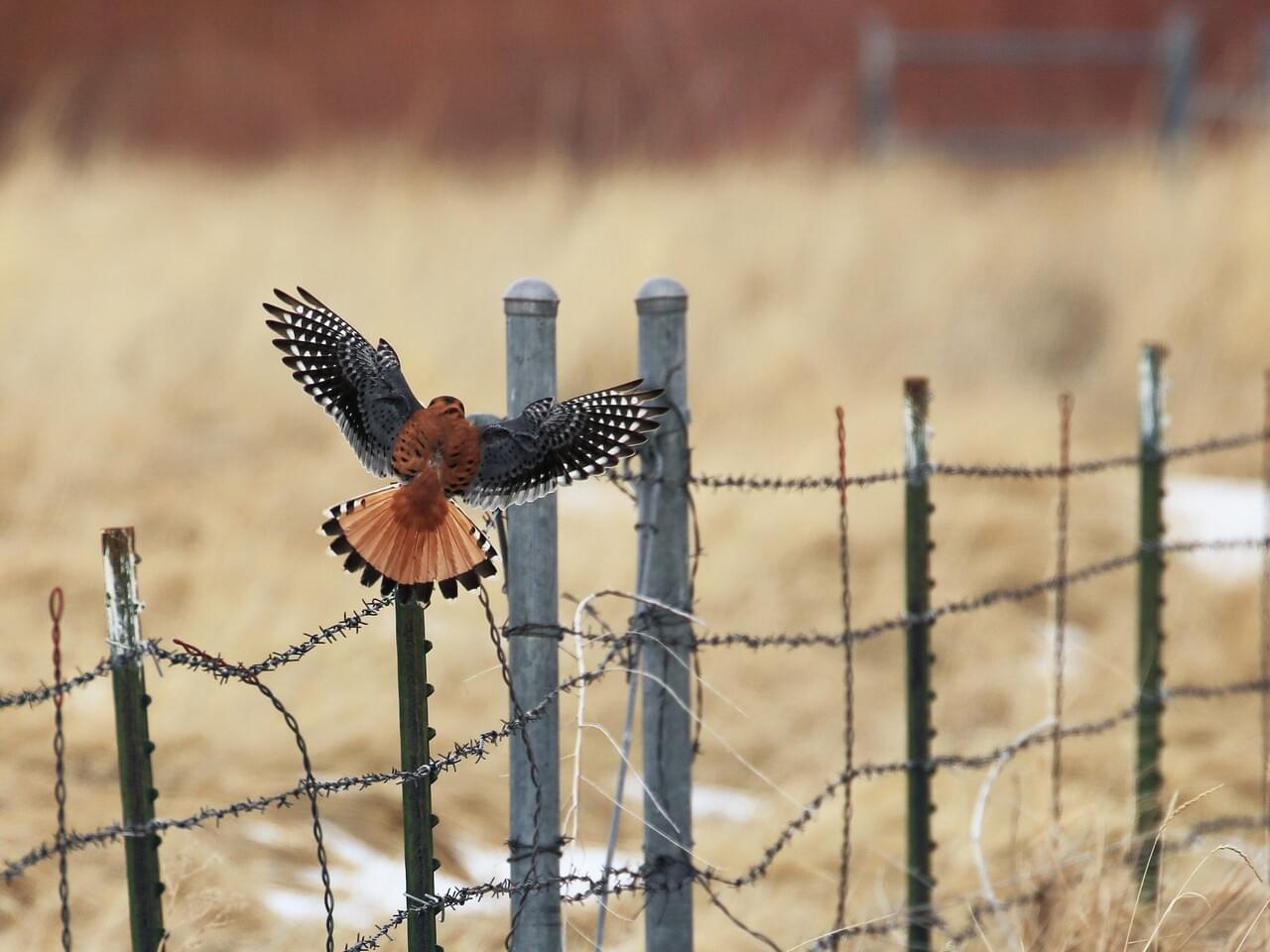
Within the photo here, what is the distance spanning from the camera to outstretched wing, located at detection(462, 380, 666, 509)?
5.92ft

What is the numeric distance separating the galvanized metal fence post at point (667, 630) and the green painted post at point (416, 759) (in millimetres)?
489

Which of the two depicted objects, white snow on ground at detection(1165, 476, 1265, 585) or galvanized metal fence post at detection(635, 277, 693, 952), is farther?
white snow on ground at detection(1165, 476, 1265, 585)

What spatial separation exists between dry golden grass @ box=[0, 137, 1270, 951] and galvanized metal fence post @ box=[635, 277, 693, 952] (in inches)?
22.5

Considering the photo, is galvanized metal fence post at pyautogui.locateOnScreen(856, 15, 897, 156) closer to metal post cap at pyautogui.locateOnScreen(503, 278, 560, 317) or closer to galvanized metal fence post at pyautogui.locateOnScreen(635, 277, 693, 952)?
galvanized metal fence post at pyautogui.locateOnScreen(635, 277, 693, 952)

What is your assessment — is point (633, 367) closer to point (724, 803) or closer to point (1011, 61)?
point (724, 803)

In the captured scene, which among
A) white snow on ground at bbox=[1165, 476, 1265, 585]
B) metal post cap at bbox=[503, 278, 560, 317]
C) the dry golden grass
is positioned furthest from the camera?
white snow on ground at bbox=[1165, 476, 1265, 585]

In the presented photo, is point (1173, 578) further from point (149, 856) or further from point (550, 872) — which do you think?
point (149, 856)

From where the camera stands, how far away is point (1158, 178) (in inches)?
326

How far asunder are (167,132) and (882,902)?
974 centimetres

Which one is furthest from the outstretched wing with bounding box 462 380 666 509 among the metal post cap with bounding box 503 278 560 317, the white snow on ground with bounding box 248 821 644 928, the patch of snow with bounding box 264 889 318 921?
the patch of snow with bounding box 264 889 318 921

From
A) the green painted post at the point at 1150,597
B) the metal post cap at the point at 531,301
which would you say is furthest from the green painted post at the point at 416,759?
the green painted post at the point at 1150,597

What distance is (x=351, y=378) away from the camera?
183 cm

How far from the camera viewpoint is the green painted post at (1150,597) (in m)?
3.16

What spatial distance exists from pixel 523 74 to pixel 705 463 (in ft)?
21.4
